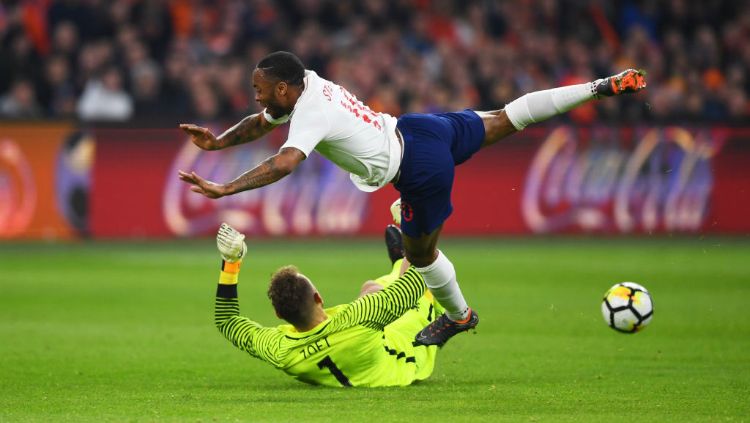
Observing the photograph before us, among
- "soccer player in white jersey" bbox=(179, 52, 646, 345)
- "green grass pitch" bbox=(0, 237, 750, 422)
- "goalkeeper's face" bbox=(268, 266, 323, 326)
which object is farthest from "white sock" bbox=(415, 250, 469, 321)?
"goalkeeper's face" bbox=(268, 266, 323, 326)

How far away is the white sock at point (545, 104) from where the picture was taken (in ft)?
28.2

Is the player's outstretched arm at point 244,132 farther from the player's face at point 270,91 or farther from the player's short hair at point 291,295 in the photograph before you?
the player's short hair at point 291,295

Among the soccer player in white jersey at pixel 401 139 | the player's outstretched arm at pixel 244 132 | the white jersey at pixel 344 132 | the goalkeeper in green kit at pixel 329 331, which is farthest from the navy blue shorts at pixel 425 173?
the player's outstretched arm at pixel 244 132

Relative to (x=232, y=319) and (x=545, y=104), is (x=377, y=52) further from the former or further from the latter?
(x=232, y=319)

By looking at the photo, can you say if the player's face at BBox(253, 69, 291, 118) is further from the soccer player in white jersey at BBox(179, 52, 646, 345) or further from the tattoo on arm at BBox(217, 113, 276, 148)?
the tattoo on arm at BBox(217, 113, 276, 148)

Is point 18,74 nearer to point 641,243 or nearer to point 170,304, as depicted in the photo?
point 170,304

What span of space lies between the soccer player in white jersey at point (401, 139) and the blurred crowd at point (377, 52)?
11.6 metres

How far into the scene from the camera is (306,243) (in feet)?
63.7

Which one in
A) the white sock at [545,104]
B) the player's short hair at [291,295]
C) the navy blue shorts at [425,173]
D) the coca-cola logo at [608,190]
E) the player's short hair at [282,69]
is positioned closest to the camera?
the player's short hair at [291,295]

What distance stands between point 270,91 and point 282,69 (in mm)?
162

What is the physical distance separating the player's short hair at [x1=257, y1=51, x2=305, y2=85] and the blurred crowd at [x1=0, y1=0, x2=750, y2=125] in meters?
12.0

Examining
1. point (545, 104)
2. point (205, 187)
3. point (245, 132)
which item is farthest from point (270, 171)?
point (545, 104)

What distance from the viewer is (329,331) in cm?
767

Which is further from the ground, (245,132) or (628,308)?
(245,132)
